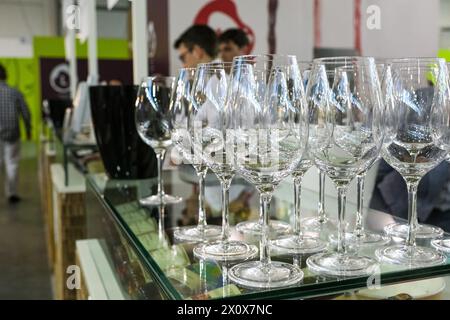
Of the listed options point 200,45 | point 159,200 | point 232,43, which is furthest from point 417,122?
point 232,43

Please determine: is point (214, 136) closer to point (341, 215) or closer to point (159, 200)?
point (341, 215)

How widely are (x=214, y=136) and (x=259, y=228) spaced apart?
219 millimetres

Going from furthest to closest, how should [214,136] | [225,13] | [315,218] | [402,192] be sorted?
[225,13] < [402,192] < [315,218] < [214,136]

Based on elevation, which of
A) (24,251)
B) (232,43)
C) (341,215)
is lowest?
(24,251)

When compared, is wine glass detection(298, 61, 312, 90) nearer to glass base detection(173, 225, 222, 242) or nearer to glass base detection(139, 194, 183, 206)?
glass base detection(173, 225, 222, 242)

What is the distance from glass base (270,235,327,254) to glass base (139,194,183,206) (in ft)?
1.21

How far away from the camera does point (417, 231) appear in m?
0.83

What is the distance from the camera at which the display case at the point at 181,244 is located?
0.56 metres

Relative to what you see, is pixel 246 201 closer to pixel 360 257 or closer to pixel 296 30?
pixel 360 257

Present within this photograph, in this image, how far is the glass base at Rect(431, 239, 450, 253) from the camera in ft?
2.31

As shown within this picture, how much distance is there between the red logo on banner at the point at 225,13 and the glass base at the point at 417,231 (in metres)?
2.61

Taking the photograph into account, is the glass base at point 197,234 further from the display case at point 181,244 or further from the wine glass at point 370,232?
the wine glass at point 370,232

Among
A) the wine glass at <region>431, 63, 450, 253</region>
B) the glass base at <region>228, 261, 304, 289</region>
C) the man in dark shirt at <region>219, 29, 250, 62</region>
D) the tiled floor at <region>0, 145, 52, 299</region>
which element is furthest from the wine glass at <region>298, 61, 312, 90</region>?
the tiled floor at <region>0, 145, 52, 299</region>

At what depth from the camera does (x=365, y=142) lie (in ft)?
1.98
